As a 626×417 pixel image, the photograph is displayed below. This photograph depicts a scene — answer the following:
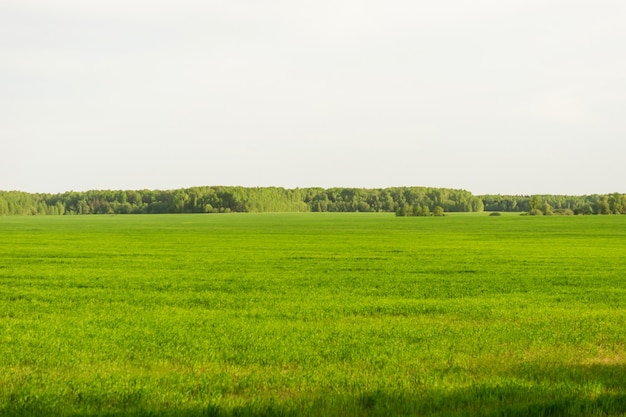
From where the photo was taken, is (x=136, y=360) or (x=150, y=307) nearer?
(x=136, y=360)

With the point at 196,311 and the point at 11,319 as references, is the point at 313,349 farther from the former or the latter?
the point at 11,319

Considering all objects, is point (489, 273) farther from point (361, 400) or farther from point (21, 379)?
point (21, 379)

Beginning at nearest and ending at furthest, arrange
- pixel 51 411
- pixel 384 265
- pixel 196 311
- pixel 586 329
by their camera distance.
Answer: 1. pixel 51 411
2. pixel 586 329
3. pixel 196 311
4. pixel 384 265

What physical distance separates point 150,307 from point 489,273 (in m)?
17.5

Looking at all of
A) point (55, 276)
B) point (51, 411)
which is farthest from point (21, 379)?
point (55, 276)

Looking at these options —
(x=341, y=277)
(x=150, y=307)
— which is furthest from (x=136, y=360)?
(x=341, y=277)

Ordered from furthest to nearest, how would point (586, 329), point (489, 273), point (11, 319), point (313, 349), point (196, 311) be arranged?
1. point (489, 273)
2. point (196, 311)
3. point (11, 319)
4. point (586, 329)
5. point (313, 349)

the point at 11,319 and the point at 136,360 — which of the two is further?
the point at 11,319

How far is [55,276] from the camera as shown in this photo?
2639cm

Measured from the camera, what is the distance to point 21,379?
33.7 ft

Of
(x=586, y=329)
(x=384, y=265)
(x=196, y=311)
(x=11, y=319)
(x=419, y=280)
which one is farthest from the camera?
(x=384, y=265)

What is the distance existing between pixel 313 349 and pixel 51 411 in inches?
219

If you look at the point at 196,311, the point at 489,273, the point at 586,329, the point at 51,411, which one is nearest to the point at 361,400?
the point at 51,411

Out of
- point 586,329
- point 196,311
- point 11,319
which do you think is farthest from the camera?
point 196,311
